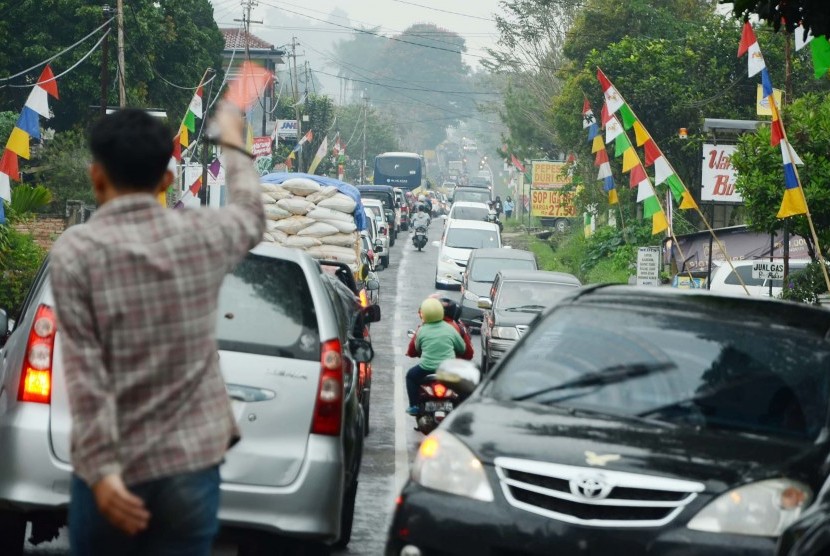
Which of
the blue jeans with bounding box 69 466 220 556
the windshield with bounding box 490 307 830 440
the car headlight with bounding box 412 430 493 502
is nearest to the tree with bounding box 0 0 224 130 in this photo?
the windshield with bounding box 490 307 830 440

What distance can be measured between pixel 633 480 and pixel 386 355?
16.4 metres

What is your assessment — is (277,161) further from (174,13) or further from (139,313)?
(139,313)

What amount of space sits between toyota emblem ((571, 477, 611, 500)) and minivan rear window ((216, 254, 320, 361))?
1.77 metres

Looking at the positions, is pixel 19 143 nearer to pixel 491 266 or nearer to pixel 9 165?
pixel 9 165

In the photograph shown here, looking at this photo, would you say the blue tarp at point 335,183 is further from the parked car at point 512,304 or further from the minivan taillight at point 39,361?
the minivan taillight at point 39,361

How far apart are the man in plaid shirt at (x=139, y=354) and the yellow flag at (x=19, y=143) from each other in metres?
17.3

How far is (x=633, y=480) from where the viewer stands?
18.6 feet

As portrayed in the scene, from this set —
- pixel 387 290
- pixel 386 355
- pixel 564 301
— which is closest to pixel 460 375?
pixel 564 301

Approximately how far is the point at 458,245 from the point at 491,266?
8.56 metres

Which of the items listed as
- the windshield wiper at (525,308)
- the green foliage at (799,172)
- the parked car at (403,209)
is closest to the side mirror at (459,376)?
the green foliage at (799,172)

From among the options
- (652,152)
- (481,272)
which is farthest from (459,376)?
(481,272)

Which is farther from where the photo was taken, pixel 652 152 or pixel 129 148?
pixel 652 152

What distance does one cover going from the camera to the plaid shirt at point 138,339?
11.7 ft

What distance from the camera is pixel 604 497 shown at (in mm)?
5684
